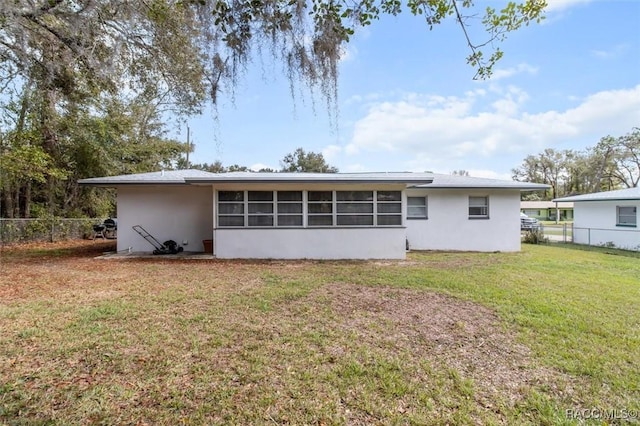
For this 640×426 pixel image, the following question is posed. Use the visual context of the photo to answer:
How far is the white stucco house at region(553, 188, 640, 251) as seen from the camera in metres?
13.1

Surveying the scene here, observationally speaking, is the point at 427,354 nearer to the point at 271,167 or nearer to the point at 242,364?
the point at 242,364

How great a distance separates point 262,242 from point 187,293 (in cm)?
417

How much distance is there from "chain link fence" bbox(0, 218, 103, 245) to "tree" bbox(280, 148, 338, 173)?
85.5ft

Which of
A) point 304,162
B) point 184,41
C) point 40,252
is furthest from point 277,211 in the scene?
point 304,162

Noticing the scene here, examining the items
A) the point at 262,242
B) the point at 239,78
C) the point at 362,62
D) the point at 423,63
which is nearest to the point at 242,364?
the point at 239,78

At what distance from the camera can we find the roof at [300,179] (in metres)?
8.83

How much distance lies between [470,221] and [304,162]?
1187 inches

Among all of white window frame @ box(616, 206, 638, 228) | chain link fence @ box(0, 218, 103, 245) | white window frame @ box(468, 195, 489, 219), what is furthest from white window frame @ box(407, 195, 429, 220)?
chain link fence @ box(0, 218, 103, 245)

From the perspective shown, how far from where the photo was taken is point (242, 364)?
3102mm

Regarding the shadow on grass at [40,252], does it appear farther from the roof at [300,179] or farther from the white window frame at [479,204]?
the white window frame at [479,204]

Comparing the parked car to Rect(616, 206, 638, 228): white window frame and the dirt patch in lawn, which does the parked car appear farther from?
the dirt patch in lawn

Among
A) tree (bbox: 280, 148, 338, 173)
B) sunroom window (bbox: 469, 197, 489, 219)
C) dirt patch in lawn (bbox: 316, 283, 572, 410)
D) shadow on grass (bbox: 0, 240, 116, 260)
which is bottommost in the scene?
dirt patch in lawn (bbox: 316, 283, 572, 410)

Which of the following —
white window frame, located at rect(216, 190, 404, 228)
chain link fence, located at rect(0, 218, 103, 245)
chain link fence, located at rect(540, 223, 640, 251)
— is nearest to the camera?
white window frame, located at rect(216, 190, 404, 228)

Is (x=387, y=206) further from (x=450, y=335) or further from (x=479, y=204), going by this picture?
(x=450, y=335)
